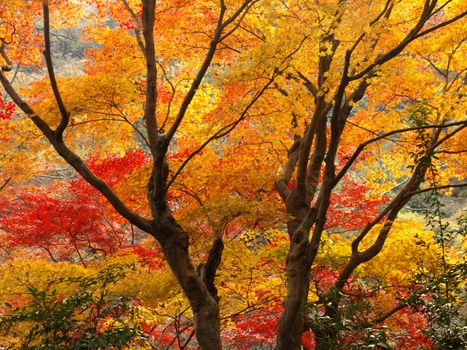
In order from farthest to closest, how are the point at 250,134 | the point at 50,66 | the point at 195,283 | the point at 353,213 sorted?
1. the point at 353,213
2. the point at 250,134
3. the point at 195,283
4. the point at 50,66

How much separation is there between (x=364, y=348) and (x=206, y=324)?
2.54 m

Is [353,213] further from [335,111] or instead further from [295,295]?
[335,111]

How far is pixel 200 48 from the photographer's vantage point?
8.27 meters

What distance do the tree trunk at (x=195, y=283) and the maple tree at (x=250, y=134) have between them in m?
0.02

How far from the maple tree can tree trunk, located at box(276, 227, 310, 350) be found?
2 cm

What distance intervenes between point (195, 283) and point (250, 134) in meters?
3.31

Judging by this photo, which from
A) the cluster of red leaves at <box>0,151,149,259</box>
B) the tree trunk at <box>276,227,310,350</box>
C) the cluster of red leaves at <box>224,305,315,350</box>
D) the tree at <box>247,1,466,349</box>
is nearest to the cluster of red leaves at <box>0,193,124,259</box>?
the cluster of red leaves at <box>0,151,149,259</box>

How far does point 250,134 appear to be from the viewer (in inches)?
323

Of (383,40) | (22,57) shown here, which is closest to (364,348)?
(383,40)

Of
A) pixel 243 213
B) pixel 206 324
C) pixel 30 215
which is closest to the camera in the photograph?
pixel 206 324

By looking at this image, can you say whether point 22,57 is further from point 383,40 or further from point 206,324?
point 383,40

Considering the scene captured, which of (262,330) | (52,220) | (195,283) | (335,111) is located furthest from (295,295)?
(52,220)

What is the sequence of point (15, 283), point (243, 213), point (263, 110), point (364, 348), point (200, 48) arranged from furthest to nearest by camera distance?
point (200, 48) < point (263, 110) < point (15, 283) < point (243, 213) < point (364, 348)

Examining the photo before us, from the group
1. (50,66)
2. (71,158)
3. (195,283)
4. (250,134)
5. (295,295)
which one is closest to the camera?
(50,66)
